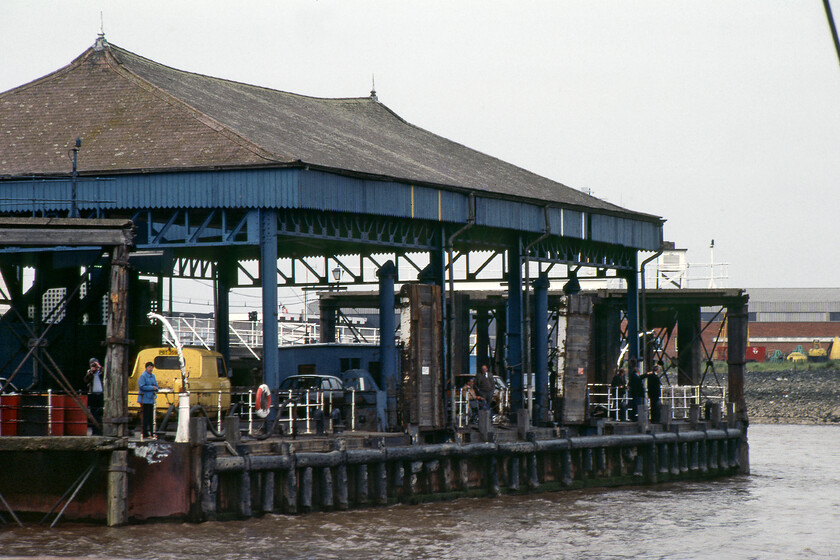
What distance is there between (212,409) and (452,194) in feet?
31.0

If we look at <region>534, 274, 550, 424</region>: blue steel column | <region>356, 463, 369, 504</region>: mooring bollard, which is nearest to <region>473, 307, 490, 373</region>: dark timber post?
<region>534, 274, 550, 424</region>: blue steel column

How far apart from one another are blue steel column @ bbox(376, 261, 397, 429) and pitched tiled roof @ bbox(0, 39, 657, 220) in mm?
2996

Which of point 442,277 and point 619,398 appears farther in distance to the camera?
point 619,398

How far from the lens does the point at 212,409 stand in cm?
3117

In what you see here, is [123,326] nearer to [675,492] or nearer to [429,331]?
[429,331]

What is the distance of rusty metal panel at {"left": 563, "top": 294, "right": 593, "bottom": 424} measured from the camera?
33781 mm

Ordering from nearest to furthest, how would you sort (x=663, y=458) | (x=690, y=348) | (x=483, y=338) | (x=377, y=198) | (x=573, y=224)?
(x=377, y=198)
(x=663, y=458)
(x=573, y=224)
(x=690, y=348)
(x=483, y=338)

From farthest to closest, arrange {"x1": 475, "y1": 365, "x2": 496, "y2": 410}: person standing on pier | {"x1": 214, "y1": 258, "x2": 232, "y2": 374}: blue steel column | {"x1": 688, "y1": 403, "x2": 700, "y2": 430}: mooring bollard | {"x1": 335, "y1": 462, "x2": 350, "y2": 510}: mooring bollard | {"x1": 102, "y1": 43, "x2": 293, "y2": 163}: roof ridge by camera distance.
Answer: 1. {"x1": 214, "y1": 258, "x2": 232, "y2": 374}: blue steel column
2. {"x1": 688, "y1": 403, "x2": 700, "y2": 430}: mooring bollard
3. {"x1": 475, "y1": 365, "x2": 496, "y2": 410}: person standing on pier
4. {"x1": 102, "y1": 43, "x2": 293, "y2": 163}: roof ridge
5. {"x1": 335, "y1": 462, "x2": 350, "y2": 510}: mooring bollard

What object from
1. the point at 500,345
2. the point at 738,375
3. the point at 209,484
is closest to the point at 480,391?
the point at 209,484

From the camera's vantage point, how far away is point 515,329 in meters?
37.7

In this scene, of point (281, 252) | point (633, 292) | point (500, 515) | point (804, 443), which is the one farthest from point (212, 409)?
point (804, 443)

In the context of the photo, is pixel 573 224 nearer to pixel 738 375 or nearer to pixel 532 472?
pixel 738 375

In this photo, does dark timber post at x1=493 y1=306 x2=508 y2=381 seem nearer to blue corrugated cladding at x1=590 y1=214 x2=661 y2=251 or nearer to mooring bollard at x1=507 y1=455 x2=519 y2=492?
blue corrugated cladding at x1=590 y1=214 x2=661 y2=251

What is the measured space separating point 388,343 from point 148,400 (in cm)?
978
